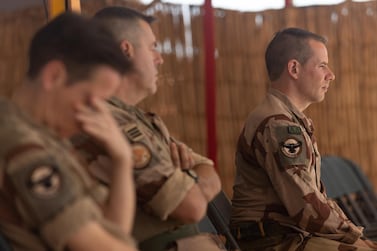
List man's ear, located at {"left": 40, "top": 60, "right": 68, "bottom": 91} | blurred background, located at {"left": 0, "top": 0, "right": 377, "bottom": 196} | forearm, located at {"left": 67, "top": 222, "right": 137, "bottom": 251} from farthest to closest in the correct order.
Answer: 1. blurred background, located at {"left": 0, "top": 0, "right": 377, "bottom": 196}
2. man's ear, located at {"left": 40, "top": 60, "right": 68, "bottom": 91}
3. forearm, located at {"left": 67, "top": 222, "right": 137, "bottom": 251}

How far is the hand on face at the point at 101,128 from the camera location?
1229 mm

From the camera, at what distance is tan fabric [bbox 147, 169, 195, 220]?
1.66 meters

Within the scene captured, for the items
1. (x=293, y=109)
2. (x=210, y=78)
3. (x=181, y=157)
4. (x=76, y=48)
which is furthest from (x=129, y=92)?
(x=210, y=78)

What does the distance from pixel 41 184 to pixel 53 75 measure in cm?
23

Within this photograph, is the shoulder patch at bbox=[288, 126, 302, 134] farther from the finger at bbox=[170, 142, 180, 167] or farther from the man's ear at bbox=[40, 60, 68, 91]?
the man's ear at bbox=[40, 60, 68, 91]

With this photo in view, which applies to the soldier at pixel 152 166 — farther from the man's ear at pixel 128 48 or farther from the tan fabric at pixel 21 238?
the tan fabric at pixel 21 238

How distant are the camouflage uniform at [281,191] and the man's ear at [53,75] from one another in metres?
1.15

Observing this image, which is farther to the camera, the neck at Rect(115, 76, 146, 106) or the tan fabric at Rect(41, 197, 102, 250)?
the neck at Rect(115, 76, 146, 106)

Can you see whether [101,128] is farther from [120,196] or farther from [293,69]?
[293,69]

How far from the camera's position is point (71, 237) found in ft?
3.63

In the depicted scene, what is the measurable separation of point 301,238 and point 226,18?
1780 millimetres

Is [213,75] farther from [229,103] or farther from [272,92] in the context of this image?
[272,92]

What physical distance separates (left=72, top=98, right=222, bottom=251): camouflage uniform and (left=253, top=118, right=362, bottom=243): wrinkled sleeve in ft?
1.69

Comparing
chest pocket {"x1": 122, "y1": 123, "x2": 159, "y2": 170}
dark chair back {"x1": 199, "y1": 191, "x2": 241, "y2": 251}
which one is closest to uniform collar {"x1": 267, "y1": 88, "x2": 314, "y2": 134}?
dark chair back {"x1": 199, "y1": 191, "x2": 241, "y2": 251}
